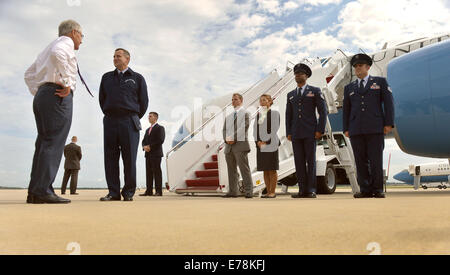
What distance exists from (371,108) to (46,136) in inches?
131

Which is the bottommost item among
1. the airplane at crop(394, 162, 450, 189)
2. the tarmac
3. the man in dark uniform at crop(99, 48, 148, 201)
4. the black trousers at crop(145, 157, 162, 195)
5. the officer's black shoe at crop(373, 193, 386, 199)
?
the airplane at crop(394, 162, 450, 189)

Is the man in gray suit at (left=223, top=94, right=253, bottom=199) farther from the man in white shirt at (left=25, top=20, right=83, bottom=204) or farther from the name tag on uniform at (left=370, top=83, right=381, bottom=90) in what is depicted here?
the man in white shirt at (left=25, top=20, right=83, bottom=204)

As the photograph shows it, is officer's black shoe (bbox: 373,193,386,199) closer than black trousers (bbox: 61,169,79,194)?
Yes

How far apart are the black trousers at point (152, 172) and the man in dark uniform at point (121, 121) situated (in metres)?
2.16

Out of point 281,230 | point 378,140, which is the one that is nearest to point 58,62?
point 281,230

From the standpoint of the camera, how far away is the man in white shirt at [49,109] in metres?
3.21

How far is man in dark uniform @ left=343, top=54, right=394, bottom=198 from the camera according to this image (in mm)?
4152

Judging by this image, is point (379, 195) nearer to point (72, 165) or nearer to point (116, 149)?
point (116, 149)

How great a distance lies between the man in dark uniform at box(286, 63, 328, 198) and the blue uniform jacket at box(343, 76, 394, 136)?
38 cm

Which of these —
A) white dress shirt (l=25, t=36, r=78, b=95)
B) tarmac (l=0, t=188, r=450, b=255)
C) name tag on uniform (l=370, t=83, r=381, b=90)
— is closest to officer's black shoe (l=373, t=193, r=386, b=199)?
name tag on uniform (l=370, t=83, r=381, b=90)

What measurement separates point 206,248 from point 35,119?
2.70 metres

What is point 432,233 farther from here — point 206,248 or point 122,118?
point 122,118

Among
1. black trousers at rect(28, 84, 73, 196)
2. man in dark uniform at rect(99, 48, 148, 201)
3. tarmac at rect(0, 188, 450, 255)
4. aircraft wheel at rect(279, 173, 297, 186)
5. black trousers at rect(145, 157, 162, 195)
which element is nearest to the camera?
tarmac at rect(0, 188, 450, 255)

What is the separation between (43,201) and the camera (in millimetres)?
3221
